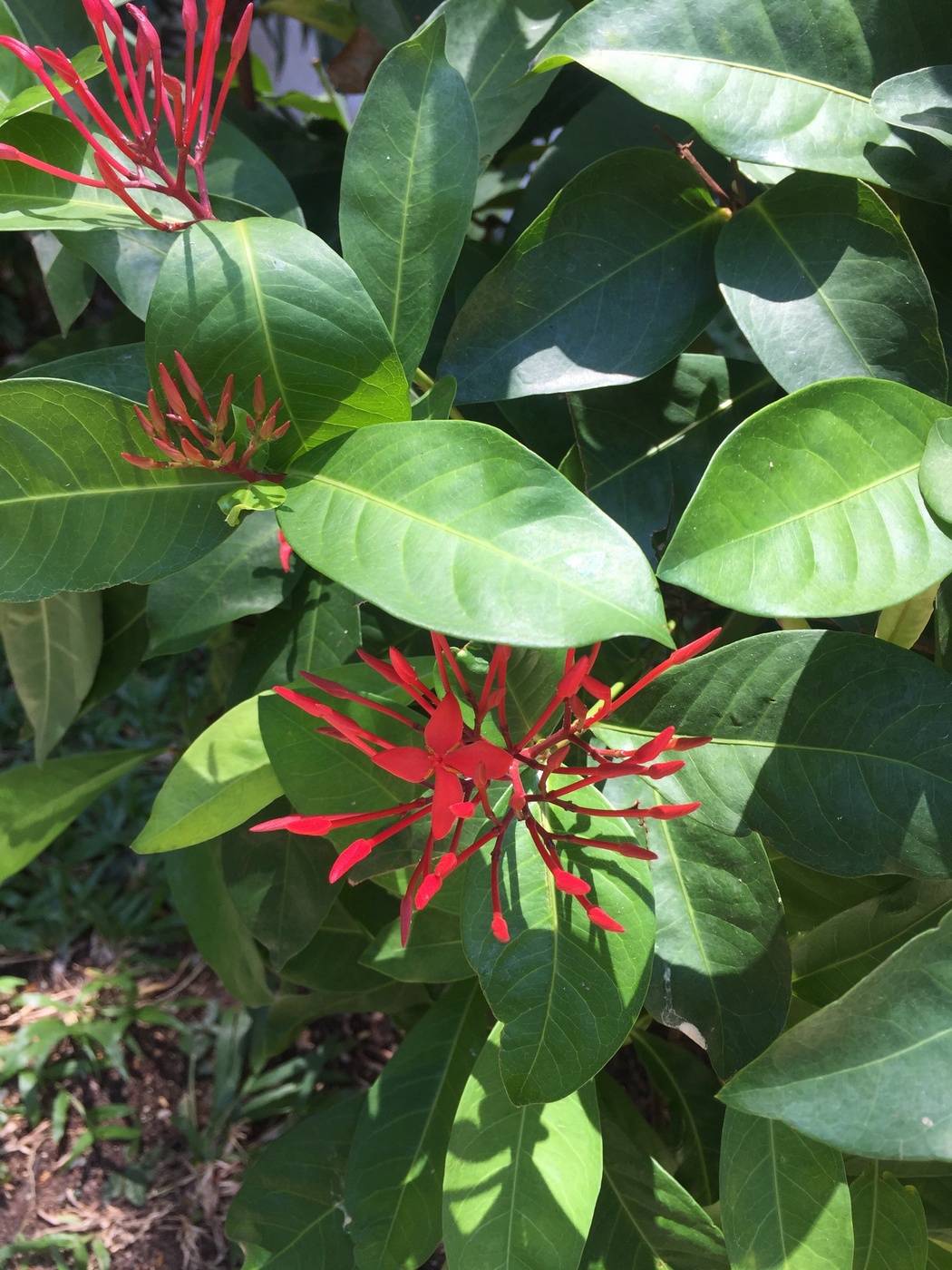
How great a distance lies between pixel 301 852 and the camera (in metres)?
0.74

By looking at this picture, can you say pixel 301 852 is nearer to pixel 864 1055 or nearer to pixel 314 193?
pixel 864 1055

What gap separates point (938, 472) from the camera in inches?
15.7

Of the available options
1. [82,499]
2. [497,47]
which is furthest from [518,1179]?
[497,47]

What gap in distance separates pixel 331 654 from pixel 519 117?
40 centimetres

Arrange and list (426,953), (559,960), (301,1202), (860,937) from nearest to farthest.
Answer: (559,960)
(860,937)
(426,953)
(301,1202)

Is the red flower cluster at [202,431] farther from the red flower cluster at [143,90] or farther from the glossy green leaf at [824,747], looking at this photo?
the glossy green leaf at [824,747]

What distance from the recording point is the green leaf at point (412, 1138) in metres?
0.73

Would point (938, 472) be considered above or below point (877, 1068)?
above

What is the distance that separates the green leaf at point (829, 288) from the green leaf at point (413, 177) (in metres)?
0.17

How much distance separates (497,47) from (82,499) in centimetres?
44

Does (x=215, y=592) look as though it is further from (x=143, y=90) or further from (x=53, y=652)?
(x=143, y=90)

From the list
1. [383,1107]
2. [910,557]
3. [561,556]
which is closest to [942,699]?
[910,557]

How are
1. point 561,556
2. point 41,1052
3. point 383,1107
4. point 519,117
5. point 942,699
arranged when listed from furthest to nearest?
point 41,1052 → point 383,1107 → point 519,117 → point 942,699 → point 561,556

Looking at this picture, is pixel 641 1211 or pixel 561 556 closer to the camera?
pixel 561 556
